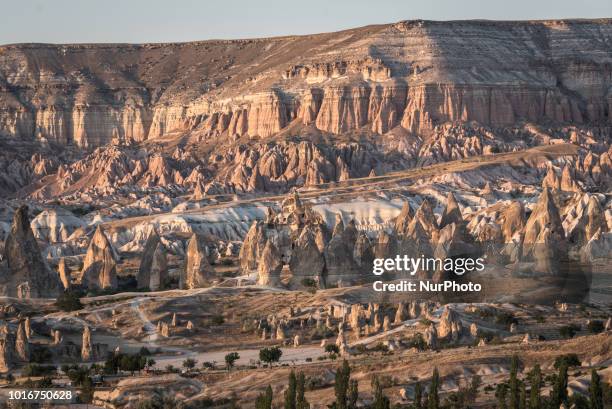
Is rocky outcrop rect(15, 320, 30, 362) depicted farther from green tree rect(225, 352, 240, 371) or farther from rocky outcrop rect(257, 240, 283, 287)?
rocky outcrop rect(257, 240, 283, 287)

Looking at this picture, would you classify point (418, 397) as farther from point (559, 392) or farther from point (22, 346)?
point (22, 346)

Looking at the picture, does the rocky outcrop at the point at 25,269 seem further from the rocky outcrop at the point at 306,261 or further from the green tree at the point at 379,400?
the green tree at the point at 379,400

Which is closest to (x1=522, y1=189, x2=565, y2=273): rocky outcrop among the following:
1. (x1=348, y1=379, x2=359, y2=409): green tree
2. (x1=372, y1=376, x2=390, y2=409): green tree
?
(x1=348, y1=379, x2=359, y2=409): green tree

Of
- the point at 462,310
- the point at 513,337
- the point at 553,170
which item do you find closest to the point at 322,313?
the point at 462,310

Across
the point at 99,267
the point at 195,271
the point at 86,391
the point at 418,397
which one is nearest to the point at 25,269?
the point at 99,267

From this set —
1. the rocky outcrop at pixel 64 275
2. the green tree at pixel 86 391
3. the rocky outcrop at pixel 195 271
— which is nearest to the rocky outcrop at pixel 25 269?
the rocky outcrop at pixel 64 275

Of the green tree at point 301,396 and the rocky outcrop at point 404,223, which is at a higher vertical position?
the green tree at point 301,396
